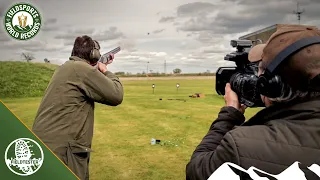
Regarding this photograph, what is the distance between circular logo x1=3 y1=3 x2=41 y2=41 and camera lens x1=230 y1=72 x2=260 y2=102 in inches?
63.4

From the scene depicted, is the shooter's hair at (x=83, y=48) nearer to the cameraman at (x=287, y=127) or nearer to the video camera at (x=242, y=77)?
the video camera at (x=242, y=77)

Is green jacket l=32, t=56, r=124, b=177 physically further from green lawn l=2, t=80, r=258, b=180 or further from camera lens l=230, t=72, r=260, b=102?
camera lens l=230, t=72, r=260, b=102

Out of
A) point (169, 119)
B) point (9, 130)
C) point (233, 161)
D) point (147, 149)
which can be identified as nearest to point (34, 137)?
point (9, 130)

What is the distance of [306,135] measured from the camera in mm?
665

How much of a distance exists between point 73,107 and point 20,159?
0.70 metres

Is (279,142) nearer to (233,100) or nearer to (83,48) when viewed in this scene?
(233,100)

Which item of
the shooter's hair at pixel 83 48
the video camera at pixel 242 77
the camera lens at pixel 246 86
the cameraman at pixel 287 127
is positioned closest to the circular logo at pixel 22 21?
the shooter's hair at pixel 83 48

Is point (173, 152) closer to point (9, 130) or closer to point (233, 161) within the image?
point (9, 130)

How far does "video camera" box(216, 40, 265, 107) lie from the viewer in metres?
0.82

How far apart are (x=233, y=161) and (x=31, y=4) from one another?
181cm

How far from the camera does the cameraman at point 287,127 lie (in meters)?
0.67

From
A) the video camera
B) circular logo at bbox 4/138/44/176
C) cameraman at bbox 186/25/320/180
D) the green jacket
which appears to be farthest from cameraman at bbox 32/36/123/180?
cameraman at bbox 186/25/320/180

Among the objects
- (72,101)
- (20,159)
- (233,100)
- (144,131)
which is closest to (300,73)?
(233,100)

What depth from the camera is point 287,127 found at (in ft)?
2.24
